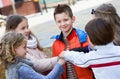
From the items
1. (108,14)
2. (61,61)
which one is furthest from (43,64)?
(108,14)

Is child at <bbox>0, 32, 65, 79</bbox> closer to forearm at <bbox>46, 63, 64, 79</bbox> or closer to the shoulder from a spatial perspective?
forearm at <bbox>46, 63, 64, 79</bbox>

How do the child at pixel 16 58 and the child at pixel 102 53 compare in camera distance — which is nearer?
the child at pixel 102 53

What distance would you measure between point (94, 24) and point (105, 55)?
0.80 feet

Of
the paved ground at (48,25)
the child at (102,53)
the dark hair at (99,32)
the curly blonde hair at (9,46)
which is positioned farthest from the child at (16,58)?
the paved ground at (48,25)

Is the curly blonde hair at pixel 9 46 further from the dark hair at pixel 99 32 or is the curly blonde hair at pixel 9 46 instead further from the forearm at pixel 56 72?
the dark hair at pixel 99 32

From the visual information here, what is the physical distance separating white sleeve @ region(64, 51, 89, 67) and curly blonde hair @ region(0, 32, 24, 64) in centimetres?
38

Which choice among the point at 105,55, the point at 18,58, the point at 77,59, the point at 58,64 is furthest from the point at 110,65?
the point at 18,58

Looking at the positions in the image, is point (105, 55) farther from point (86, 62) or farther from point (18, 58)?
point (18, 58)

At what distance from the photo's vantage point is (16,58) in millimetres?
2908

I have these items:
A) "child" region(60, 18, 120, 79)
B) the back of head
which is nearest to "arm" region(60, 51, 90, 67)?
"child" region(60, 18, 120, 79)

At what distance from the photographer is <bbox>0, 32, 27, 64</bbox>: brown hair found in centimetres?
286

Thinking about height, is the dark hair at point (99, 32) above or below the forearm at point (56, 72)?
above

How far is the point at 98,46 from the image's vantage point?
2.77m

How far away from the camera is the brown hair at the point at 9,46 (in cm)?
286
